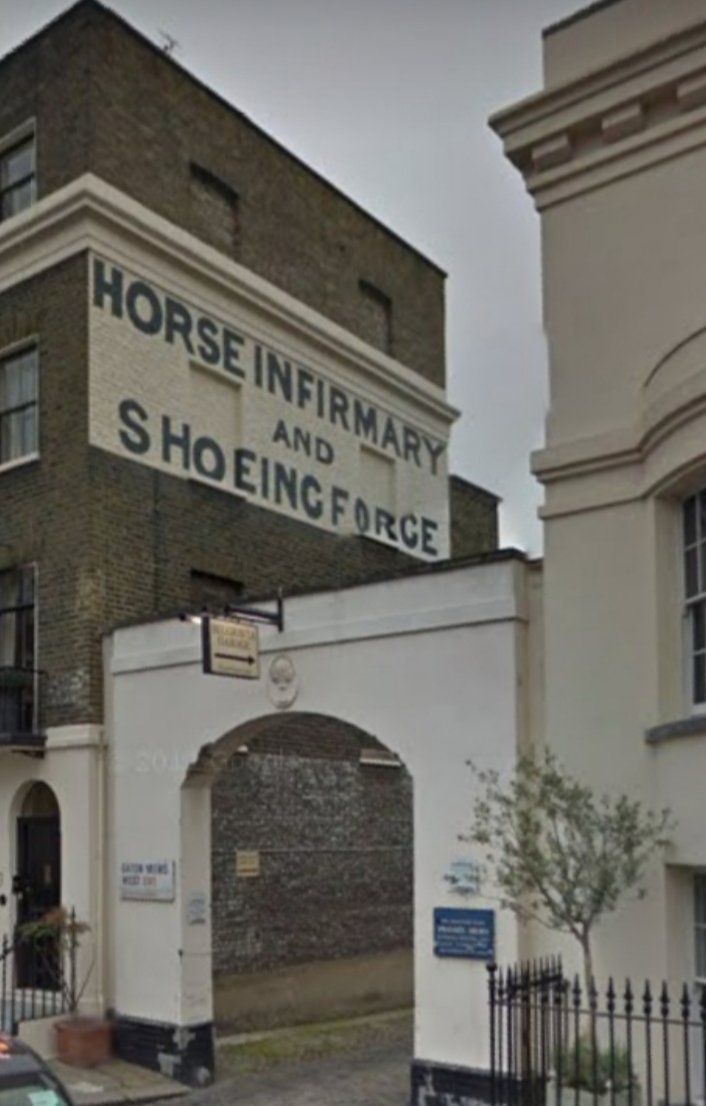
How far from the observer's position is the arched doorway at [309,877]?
53.8 feet

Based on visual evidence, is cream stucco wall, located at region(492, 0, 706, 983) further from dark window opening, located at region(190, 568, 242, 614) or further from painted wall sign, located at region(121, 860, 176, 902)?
dark window opening, located at region(190, 568, 242, 614)

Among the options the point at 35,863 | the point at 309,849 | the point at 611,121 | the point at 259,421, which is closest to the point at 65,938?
the point at 35,863

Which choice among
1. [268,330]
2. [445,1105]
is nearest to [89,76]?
[268,330]

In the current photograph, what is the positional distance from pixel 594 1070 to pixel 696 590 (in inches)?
146

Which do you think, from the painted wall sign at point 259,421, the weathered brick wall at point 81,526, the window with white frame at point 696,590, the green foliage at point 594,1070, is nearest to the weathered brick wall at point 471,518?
the painted wall sign at point 259,421

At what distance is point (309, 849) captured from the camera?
1780cm

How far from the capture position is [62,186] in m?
16.3

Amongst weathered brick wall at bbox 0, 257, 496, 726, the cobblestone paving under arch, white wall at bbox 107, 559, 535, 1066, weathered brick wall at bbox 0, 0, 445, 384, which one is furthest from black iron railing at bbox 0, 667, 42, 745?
weathered brick wall at bbox 0, 0, 445, 384

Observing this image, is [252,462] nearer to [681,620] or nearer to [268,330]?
[268,330]

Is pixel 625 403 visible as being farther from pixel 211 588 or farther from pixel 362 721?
pixel 211 588

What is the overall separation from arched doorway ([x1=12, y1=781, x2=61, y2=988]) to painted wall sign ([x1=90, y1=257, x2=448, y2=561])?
4486 millimetres

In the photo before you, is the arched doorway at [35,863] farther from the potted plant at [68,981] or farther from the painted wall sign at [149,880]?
the painted wall sign at [149,880]

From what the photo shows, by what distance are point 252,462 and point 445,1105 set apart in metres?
9.55

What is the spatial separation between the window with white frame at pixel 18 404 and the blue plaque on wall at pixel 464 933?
8.49m
